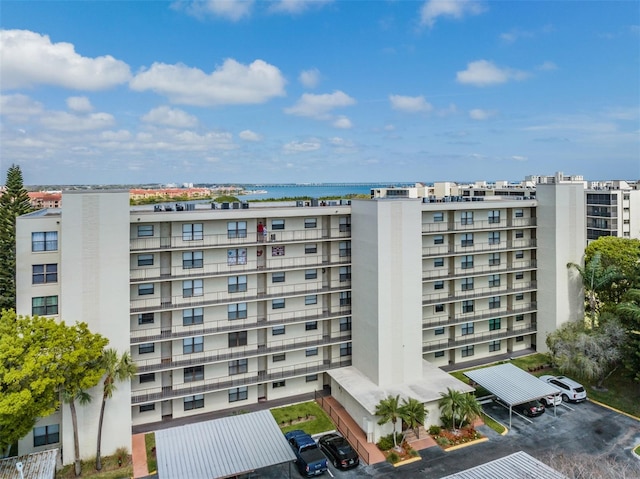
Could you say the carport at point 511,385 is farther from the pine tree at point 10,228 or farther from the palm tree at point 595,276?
the pine tree at point 10,228

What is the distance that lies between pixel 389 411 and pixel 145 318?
54.4ft

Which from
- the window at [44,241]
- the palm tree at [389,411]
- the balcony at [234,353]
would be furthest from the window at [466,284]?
the window at [44,241]

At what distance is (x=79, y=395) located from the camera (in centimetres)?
2400

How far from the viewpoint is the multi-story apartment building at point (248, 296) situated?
25094mm

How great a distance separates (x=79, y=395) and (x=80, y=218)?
9.77 meters

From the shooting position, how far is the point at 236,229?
101 ft

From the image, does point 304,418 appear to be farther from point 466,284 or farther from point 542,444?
point 466,284

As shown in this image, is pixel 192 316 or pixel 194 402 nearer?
pixel 192 316

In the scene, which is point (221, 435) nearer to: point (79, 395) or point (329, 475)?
point (329, 475)

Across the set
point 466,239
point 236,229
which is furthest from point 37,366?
point 466,239

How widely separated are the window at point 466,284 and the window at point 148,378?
25.1 m

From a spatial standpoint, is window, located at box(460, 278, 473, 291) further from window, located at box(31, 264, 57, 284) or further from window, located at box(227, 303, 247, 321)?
window, located at box(31, 264, 57, 284)

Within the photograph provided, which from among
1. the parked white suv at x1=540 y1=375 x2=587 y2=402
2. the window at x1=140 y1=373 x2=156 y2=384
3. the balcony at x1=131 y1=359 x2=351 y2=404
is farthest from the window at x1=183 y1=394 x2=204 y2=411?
the parked white suv at x1=540 y1=375 x2=587 y2=402

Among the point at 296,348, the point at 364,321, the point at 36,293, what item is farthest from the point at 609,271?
the point at 36,293
